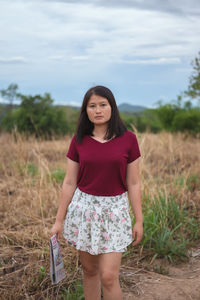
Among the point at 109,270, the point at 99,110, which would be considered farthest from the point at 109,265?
the point at 99,110

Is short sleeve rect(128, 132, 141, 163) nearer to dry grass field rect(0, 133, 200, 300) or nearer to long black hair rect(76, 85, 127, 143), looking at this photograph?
long black hair rect(76, 85, 127, 143)

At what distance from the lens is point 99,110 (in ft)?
7.01

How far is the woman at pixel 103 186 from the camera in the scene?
2109mm

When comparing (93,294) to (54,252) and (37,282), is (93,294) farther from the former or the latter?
(37,282)

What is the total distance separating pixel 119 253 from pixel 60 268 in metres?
0.47

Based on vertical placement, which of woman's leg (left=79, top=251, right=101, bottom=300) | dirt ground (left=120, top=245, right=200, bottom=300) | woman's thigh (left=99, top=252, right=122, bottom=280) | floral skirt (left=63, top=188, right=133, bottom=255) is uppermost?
floral skirt (left=63, top=188, right=133, bottom=255)

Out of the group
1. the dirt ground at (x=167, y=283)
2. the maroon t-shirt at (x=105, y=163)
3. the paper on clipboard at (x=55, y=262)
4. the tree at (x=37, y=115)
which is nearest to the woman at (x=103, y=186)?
the maroon t-shirt at (x=105, y=163)

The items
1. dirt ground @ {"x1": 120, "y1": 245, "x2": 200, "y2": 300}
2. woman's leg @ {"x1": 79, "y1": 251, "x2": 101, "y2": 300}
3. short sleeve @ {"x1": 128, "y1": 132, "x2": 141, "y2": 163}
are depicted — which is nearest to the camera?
short sleeve @ {"x1": 128, "y1": 132, "x2": 141, "y2": 163}

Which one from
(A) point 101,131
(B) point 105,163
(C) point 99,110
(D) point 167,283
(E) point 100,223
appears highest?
(C) point 99,110

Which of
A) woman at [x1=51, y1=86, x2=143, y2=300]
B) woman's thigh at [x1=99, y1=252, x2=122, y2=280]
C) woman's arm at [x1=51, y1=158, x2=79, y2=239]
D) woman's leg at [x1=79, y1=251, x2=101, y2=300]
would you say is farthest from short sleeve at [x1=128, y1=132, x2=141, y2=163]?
woman's leg at [x1=79, y1=251, x2=101, y2=300]

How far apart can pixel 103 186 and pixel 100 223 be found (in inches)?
8.4

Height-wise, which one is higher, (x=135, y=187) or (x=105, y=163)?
(x=105, y=163)

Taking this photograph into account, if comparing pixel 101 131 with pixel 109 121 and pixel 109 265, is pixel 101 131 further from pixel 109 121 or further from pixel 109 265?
pixel 109 265

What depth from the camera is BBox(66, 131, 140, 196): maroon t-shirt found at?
2.11 m
